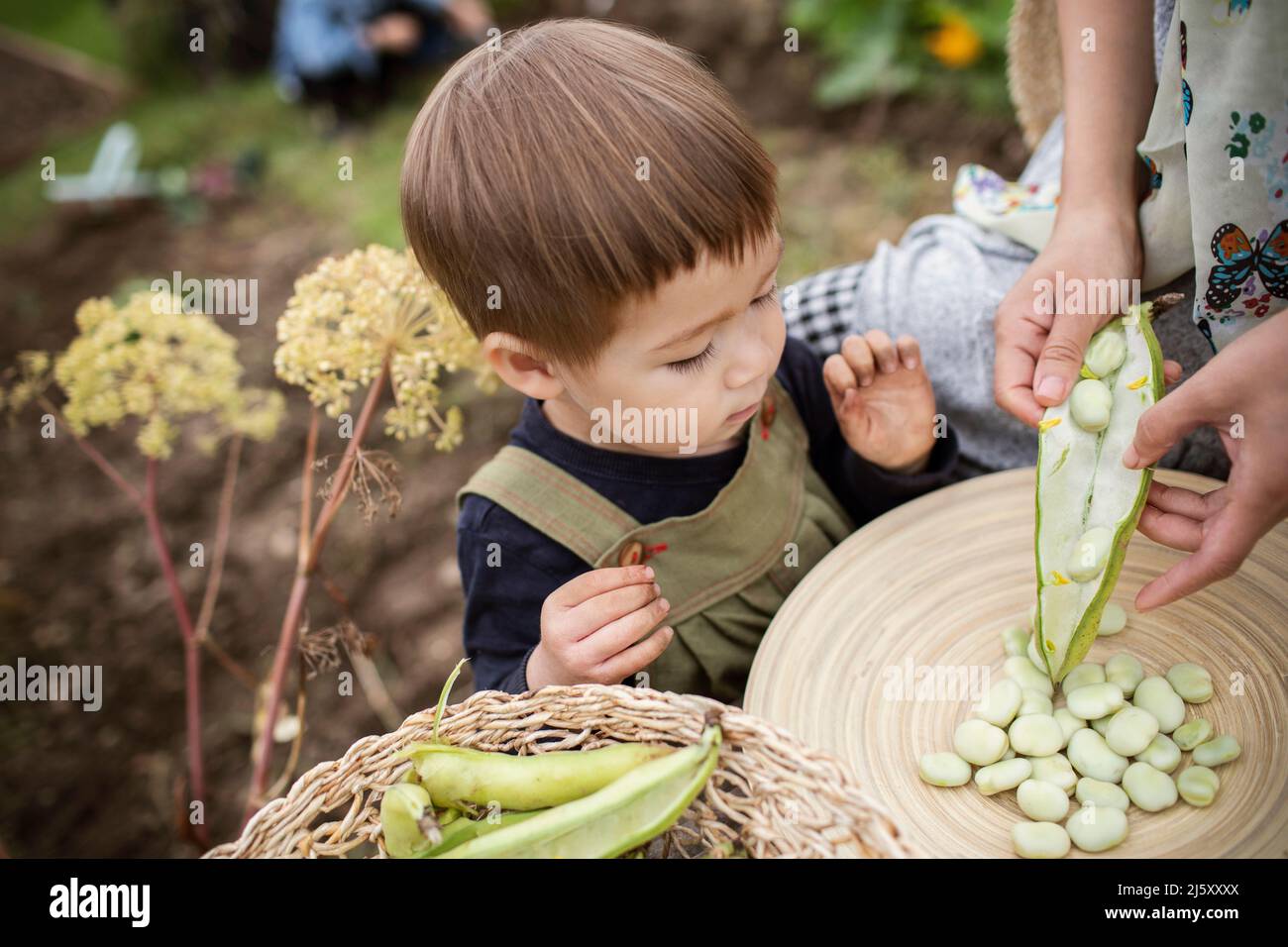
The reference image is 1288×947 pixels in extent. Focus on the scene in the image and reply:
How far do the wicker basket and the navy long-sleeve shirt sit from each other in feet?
A: 0.58

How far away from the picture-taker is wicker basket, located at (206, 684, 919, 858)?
1.01m

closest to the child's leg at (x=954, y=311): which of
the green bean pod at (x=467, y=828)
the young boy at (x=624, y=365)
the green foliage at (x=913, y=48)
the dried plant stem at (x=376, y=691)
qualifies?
the young boy at (x=624, y=365)

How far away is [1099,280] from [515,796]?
1072 mm

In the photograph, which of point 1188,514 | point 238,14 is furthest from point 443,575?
point 238,14

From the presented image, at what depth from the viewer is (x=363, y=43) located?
13.4 feet

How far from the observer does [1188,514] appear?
4.07 feet

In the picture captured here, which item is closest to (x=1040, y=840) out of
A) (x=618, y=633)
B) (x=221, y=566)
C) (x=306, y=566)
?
(x=618, y=633)

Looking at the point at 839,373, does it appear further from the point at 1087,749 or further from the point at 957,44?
the point at 957,44

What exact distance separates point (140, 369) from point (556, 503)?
0.70 m

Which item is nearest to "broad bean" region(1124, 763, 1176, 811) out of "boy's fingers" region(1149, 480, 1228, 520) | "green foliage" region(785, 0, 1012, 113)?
"boy's fingers" region(1149, 480, 1228, 520)

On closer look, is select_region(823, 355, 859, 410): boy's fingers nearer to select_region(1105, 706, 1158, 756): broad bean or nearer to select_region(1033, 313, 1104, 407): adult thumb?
select_region(1033, 313, 1104, 407): adult thumb

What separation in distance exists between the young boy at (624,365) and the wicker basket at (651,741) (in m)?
0.08

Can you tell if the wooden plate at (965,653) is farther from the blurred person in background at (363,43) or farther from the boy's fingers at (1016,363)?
the blurred person in background at (363,43)
